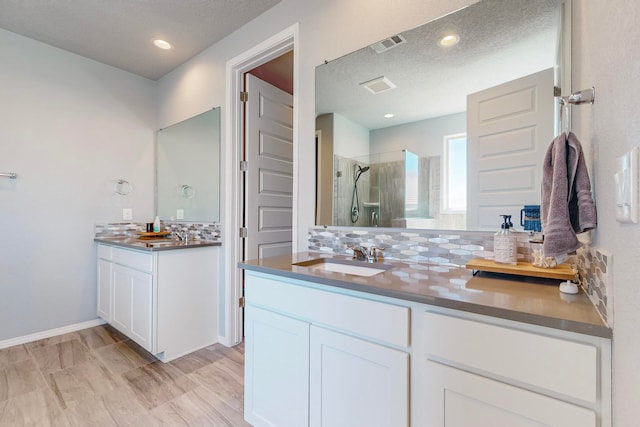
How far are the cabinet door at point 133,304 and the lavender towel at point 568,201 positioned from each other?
232 cm

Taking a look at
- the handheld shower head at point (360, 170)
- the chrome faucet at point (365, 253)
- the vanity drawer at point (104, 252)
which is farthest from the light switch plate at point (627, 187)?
the vanity drawer at point (104, 252)

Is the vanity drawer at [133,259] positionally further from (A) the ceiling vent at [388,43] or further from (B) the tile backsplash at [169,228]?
(A) the ceiling vent at [388,43]

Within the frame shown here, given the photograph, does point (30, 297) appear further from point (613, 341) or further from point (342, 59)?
point (613, 341)

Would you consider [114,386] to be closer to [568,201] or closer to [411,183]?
[411,183]

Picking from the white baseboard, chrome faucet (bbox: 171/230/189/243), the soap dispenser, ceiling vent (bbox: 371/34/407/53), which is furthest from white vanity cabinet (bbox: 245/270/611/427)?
the white baseboard

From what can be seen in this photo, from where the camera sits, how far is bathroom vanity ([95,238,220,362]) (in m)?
2.11

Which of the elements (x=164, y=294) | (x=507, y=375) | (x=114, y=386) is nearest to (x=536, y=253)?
(x=507, y=375)

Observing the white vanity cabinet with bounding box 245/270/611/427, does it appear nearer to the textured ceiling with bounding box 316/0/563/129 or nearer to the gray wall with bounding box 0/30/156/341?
the textured ceiling with bounding box 316/0/563/129

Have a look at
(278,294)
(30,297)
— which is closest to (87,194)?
(30,297)

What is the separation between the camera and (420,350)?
2.98ft

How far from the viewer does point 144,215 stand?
126 inches

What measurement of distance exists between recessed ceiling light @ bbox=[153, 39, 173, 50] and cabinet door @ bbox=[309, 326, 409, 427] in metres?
2.75

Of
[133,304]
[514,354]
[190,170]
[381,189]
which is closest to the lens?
[514,354]

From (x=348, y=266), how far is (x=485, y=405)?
85cm
